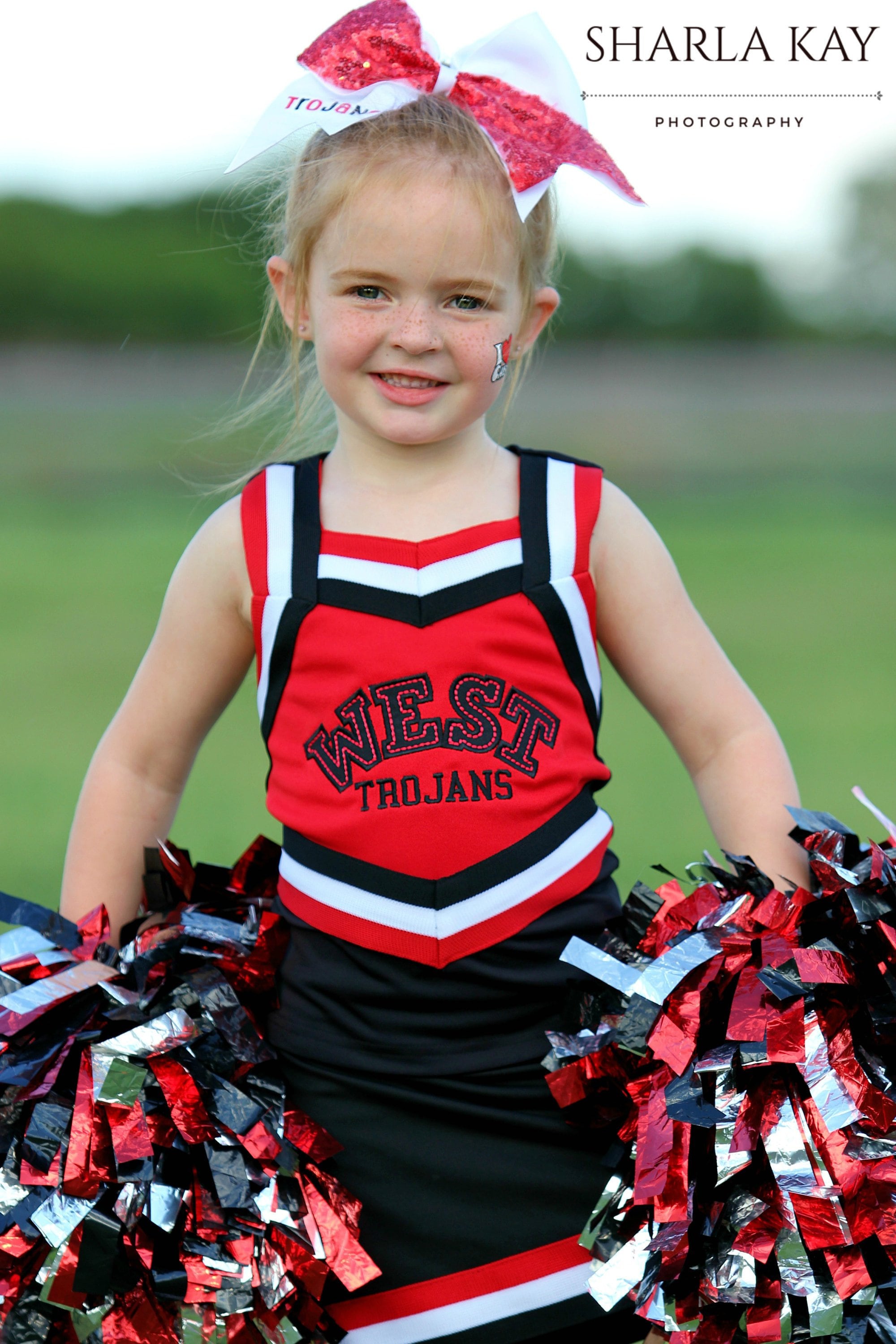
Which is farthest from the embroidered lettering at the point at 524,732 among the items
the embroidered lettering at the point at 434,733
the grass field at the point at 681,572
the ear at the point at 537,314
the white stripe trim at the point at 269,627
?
the grass field at the point at 681,572

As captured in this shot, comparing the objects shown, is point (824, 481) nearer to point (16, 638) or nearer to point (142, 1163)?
point (16, 638)

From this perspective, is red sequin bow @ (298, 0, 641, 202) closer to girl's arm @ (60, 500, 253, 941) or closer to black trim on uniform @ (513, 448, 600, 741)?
black trim on uniform @ (513, 448, 600, 741)

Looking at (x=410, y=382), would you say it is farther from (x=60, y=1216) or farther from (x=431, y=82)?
(x=60, y=1216)

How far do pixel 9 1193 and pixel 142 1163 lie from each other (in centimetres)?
10

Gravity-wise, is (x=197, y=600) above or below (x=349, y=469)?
below

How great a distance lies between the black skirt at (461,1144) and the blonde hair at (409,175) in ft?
1.81

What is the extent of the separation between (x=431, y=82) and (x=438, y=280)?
191 mm

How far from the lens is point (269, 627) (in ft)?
3.90

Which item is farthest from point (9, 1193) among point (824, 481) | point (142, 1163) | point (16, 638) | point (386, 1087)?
point (824, 481)

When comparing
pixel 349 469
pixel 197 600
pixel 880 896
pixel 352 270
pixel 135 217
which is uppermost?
pixel 135 217

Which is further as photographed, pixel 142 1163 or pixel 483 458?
pixel 483 458

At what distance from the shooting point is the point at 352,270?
3.73 ft

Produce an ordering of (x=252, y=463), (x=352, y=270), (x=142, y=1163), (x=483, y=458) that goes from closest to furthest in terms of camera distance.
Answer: (x=142, y=1163), (x=352, y=270), (x=483, y=458), (x=252, y=463)

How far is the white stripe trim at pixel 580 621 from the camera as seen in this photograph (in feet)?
3.86
